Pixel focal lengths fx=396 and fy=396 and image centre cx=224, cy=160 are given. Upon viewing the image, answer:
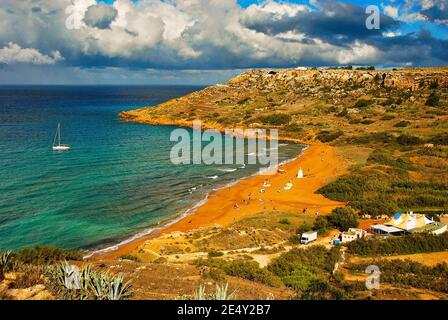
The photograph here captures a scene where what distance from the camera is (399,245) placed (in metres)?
22.5

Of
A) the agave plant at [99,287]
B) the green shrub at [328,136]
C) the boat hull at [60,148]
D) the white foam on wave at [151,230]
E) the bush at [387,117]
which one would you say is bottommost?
the white foam on wave at [151,230]

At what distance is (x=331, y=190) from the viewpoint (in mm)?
37906

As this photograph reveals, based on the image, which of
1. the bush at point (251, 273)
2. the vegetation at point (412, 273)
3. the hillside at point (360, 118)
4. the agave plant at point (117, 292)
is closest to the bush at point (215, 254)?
the bush at point (251, 273)

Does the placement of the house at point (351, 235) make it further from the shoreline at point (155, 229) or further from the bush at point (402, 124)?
the bush at point (402, 124)

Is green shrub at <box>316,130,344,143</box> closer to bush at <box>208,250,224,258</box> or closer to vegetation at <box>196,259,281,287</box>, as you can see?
bush at <box>208,250,224,258</box>

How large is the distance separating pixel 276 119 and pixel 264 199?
51503 mm

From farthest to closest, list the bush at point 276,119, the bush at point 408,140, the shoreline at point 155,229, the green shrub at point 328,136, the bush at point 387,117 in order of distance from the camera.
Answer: the bush at point 276,119 < the bush at point 387,117 < the green shrub at point 328,136 < the bush at point 408,140 < the shoreline at point 155,229

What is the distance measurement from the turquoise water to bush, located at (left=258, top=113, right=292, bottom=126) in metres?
18.0

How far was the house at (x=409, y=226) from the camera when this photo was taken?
2483 cm

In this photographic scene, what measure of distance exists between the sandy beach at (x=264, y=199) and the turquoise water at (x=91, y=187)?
196cm

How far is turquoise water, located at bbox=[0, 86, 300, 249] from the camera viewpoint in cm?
2875
